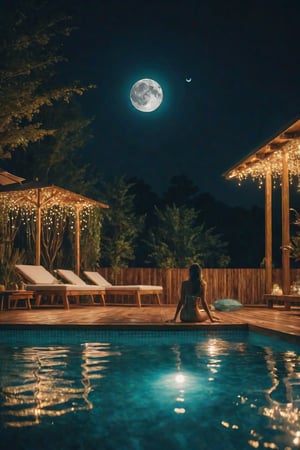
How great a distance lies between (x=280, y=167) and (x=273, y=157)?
982mm

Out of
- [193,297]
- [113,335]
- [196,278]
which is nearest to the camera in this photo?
[196,278]

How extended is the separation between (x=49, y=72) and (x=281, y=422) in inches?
690

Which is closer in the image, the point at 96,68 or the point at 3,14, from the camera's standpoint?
the point at 3,14

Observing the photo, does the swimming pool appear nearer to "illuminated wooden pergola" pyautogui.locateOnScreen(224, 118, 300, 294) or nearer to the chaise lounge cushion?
the chaise lounge cushion

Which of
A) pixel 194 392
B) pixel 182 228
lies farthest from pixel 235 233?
pixel 194 392

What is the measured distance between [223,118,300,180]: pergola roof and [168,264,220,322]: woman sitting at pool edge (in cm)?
342

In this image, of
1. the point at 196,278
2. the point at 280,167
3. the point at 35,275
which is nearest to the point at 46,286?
the point at 35,275

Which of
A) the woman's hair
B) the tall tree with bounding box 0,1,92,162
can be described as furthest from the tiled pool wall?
the tall tree with bounding box 0,1,92,162

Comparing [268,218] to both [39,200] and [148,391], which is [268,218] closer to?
[39,200]

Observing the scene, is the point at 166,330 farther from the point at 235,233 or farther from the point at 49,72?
the point at 235,233

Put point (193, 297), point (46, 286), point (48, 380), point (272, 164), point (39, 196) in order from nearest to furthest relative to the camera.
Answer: point (48, 380) < point (193, 297) < point (46, 286) < point (272, 164) < point (39, 196)

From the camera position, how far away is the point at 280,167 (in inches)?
530

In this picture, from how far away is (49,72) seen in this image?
19.7 m

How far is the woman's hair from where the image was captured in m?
8.21
